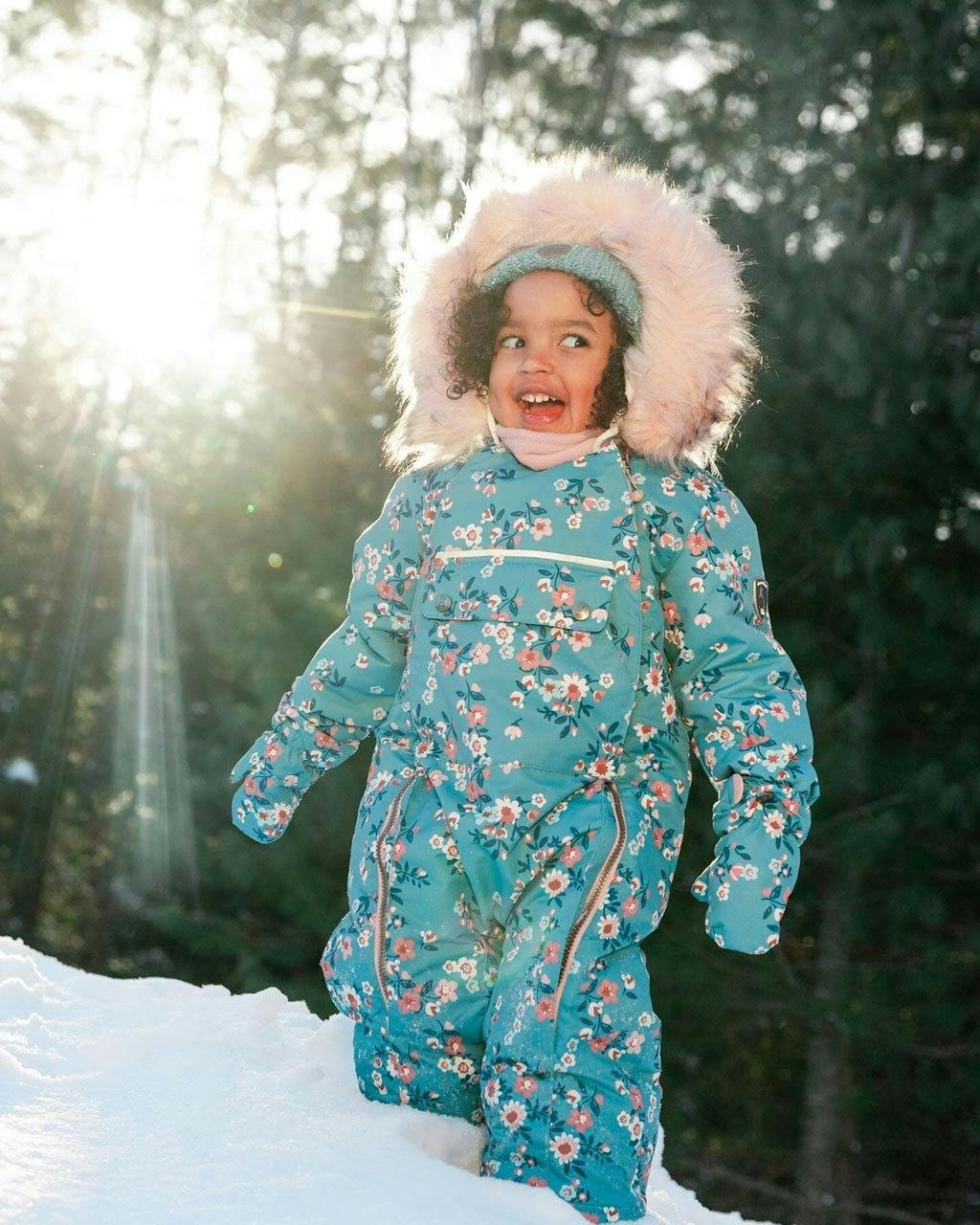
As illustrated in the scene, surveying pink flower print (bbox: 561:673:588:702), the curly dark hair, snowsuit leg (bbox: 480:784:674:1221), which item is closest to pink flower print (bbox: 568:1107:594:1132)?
snowsuit leg (bbox: 480:784:674:1221)

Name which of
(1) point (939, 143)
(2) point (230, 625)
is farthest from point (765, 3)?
(2) point (230, 625)

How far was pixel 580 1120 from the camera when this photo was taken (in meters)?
1.99

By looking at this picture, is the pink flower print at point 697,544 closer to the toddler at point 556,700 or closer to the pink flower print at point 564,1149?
the toddler at point 556,700

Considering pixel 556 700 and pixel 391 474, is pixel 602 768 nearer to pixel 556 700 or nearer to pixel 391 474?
pixel 556 700

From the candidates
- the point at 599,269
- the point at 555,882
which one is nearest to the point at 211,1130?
the point at 555,882

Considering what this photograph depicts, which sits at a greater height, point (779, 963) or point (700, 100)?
point (700, 100)

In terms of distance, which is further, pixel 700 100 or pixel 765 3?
pixel 700 100

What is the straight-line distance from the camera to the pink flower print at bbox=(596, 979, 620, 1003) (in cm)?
206

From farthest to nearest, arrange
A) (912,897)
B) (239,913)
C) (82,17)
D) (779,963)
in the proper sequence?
(82,17), (239,913), (779,963), (912,897)

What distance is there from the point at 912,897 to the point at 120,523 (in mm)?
7289

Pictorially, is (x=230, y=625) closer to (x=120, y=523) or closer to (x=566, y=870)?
(x=120, y=523)

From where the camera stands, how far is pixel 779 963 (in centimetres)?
782

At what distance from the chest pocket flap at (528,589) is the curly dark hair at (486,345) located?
1.05ft

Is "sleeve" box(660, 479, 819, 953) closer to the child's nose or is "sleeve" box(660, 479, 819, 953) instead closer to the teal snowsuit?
the teal snowsuit
